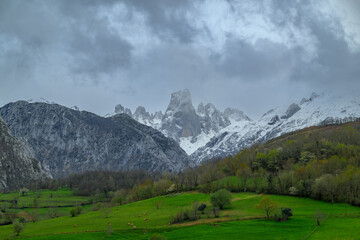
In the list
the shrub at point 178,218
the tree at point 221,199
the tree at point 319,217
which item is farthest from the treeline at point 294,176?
the shrub at point 178,218

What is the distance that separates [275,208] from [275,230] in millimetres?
13543

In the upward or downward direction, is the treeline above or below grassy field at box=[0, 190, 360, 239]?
above

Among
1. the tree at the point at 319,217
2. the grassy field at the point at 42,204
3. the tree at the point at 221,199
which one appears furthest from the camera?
the grassy field at the point at 42,204

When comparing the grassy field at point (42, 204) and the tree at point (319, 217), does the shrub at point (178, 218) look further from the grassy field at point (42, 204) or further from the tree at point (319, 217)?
the grassy field at point (42, 204)

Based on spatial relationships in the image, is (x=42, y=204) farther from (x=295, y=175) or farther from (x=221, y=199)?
(x=295, y=175)

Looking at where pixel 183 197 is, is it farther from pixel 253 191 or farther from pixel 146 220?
pixel 146 220

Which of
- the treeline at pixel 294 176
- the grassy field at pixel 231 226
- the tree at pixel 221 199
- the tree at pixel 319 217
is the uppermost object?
the treeline at pixel 294 176

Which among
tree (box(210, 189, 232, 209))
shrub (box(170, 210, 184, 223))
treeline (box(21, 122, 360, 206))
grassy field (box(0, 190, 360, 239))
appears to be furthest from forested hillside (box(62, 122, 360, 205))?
shrub (box(170, 210, 184, 223))

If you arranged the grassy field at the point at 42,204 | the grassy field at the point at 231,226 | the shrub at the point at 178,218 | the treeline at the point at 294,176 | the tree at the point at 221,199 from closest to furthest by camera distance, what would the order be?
the grassy field at the point at 231,226
the shrub at the point at 178,218
the tree at the point at 221,199
the treeline at the point at 294,176
the grassy field at the point at 42,204

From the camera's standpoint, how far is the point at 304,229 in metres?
65.6

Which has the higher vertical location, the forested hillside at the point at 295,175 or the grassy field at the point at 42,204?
the forested hillside at the point at 295,175

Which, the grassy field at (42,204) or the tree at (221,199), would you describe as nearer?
the tree at (221,199)

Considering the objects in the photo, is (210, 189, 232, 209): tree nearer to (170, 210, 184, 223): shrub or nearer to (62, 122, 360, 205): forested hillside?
(170, 210, 184, 223): shrub

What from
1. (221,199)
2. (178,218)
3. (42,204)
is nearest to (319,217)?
(221,199)
